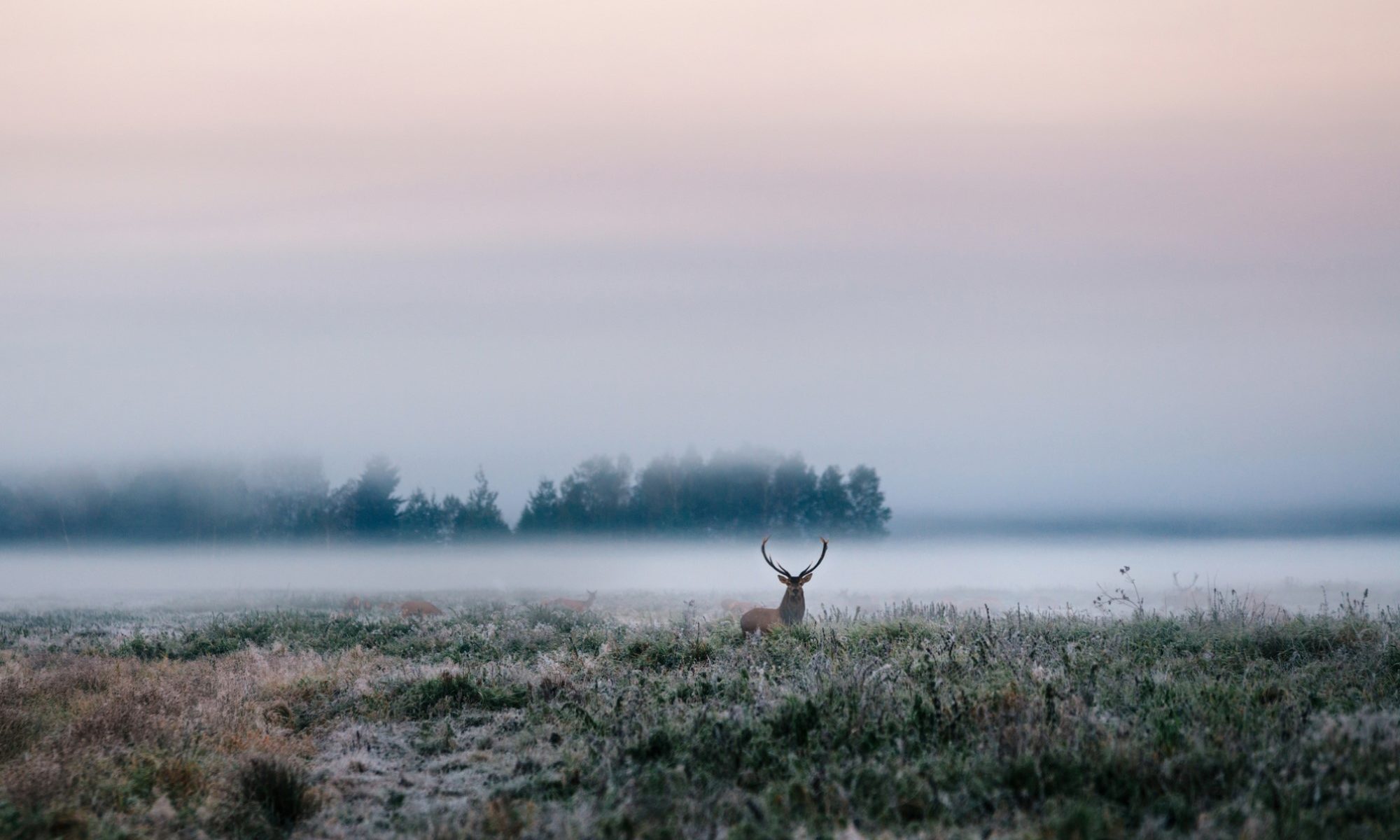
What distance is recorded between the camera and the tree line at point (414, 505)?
6150 centimetres

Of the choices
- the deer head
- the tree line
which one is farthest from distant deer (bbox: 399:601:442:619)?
the tree line

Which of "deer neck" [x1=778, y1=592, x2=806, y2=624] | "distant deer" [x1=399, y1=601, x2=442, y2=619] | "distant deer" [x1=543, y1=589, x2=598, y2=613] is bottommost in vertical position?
"distant deer" [x1=543, y1=589, x2=598, y2=613]

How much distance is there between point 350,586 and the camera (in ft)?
133

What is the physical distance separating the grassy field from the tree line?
52393mm

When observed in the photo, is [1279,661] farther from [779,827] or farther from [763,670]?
[779,827]

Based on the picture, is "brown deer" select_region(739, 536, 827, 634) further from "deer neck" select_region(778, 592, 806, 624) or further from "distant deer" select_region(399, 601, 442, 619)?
"distant deer" select_region(399, 601, 442, 619)

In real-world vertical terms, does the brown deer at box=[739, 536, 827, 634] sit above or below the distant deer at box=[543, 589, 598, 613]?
above

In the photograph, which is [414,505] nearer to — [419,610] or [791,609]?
[419,610]

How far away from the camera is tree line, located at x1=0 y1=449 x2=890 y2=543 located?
61.5 meters

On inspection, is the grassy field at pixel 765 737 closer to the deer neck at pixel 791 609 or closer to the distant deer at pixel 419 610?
the deer neck at pixel 791 609

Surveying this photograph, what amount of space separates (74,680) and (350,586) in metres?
30.2

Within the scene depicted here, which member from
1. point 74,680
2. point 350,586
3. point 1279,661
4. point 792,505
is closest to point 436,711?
point 74,680

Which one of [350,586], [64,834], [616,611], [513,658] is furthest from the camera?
[350,586]

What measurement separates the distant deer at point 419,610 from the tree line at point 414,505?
4252 centimetres
